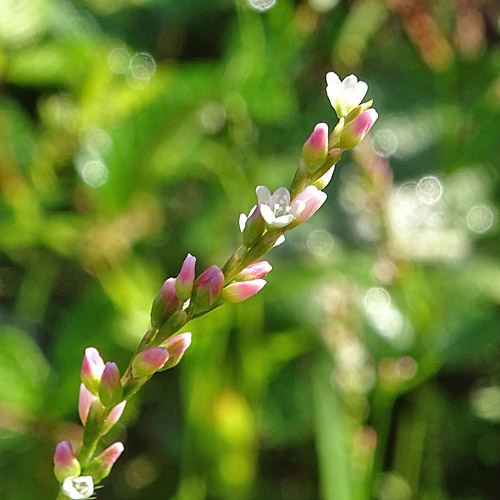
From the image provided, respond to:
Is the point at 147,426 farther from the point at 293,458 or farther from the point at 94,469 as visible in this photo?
the point at 94,469

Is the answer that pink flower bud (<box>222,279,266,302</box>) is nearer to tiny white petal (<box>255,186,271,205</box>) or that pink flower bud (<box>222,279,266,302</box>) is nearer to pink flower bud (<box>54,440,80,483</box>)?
tiny white petal (<box>255,186,271,205</box>)

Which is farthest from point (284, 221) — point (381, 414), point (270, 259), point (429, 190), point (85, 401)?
point (429, 190)

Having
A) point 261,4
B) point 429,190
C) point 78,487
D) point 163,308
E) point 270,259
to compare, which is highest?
point 261,4

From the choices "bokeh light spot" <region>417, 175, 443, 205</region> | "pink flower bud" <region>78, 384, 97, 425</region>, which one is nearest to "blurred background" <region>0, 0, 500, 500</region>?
"bokeh light spot" <region>417, 175, 443, 205</region>

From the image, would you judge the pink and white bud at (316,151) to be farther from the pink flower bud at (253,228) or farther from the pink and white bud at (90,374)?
the pink and white bud at (90,374)

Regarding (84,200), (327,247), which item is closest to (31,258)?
(84,200)

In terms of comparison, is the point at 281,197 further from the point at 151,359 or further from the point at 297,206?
the point at 151,359

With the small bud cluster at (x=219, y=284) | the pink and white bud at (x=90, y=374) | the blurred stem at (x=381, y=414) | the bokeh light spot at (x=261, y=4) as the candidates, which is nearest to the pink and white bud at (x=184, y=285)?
the small bud cluster at (x=219, y=284)
